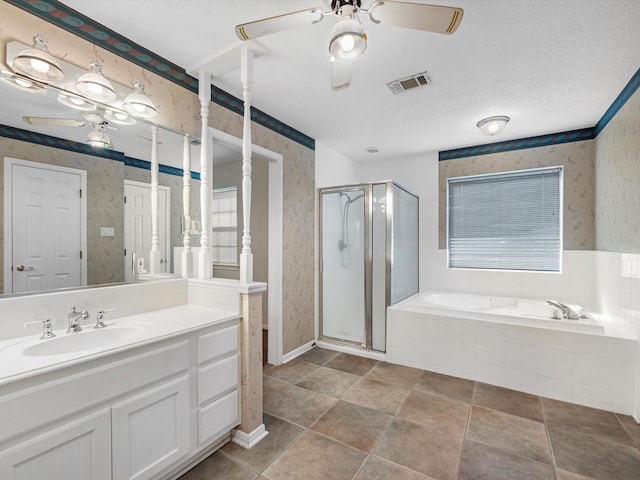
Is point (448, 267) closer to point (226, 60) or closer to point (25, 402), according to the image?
point (226, 60)

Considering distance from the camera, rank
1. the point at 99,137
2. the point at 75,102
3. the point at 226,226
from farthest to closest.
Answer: the point at 226,226, the point at 99,137, the point at 75,102

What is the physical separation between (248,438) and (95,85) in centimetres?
226

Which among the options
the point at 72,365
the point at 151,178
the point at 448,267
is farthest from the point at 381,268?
the point at 72,365

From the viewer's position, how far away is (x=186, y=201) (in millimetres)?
2246

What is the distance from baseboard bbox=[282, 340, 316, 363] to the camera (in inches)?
125

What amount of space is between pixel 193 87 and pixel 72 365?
1969 millimetres

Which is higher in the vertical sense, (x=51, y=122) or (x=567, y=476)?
(x=51, y=122)

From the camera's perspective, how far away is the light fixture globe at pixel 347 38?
1.32 meters

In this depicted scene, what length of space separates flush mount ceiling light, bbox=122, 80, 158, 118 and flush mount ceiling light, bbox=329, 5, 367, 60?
4.10ft

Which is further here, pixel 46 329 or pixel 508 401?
pixel 508 401

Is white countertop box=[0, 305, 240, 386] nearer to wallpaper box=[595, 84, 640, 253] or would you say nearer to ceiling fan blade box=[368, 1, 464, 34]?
ceiling fan blade box=[368, 1, 464, 34]

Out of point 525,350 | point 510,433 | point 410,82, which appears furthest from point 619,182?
point 510,433

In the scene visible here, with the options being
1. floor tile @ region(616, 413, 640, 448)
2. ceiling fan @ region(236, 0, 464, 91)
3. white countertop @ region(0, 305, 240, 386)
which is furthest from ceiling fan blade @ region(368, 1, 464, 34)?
floor tile @ region(616, 413, 640, 448)

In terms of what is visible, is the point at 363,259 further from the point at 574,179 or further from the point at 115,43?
the point at 115,43
